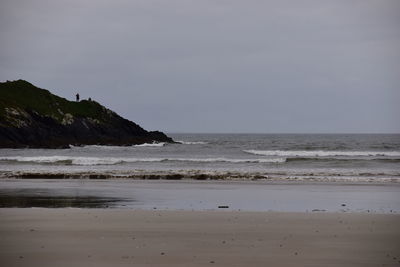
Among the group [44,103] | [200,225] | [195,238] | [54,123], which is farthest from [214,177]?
[44,103]

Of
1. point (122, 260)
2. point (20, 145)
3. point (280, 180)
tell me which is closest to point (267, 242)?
point (122, 260)

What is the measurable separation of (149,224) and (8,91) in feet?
277

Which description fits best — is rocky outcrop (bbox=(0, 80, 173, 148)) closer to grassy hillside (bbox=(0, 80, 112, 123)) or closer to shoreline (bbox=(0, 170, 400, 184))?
grassy hillside (bbox=(0, 80, 112, 123))

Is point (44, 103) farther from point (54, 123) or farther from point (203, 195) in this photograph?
point (203, 195)

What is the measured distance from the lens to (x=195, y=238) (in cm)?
1151

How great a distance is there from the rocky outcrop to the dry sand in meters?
60.6

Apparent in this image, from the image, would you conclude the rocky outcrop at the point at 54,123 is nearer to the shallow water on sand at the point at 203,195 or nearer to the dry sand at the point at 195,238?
the shallow water on sand at the point at 203,195

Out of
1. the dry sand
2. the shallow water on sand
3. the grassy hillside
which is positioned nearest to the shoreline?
the shallow water on sand

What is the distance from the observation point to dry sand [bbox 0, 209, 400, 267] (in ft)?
31.3

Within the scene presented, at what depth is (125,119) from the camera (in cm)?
9675

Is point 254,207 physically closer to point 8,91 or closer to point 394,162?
point 394,162

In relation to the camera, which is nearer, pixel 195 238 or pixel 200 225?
pixel 195 238

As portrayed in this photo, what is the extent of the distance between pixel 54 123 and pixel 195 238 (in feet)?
245

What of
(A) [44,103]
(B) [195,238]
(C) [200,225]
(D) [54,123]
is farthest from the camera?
A: (A) [44,103]
